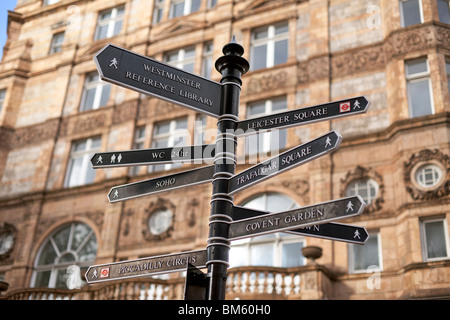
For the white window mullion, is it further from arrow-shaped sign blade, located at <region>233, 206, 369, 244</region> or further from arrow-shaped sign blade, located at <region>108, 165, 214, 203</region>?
arrow-shaped sign blade, located at <region>233, 206, 369, 244</region>

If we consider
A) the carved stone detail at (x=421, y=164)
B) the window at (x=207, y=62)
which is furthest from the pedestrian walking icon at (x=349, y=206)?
the window at (x=207, y=62)

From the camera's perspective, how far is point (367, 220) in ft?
52.9

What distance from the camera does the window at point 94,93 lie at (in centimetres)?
2417

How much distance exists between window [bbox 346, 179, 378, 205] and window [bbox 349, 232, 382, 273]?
3.68 feet

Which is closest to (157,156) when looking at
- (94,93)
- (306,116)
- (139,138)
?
(306,116)

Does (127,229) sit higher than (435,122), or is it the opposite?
(435,122)

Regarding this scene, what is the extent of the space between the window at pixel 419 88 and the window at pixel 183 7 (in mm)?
10555

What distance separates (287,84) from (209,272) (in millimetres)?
15569

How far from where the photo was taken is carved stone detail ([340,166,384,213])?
16.2 meters

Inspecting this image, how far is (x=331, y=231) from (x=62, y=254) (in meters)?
17.8
